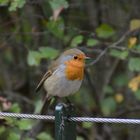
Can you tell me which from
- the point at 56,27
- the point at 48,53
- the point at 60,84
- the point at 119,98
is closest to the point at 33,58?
the point at 48,53

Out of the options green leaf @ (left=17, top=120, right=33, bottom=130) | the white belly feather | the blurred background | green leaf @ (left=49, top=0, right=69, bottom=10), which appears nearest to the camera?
the white belly feather

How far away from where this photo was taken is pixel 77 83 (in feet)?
13.2

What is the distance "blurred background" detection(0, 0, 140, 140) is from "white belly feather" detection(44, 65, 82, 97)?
2.13ft

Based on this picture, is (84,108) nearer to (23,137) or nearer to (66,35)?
(66,35)

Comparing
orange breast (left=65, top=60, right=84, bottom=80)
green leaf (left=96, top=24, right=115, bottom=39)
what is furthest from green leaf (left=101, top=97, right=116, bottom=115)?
orange breast (left=65, top=60, right=84, bottom=80)

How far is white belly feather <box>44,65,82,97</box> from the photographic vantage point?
13.3ft

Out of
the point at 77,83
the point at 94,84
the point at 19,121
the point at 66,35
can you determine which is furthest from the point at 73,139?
the point at 94,84

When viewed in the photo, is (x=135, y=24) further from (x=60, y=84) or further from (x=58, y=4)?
(x=60, y=84)

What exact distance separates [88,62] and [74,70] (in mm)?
925

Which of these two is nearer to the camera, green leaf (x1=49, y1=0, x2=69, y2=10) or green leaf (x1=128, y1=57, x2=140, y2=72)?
green leaf (x1=49, y1=0, x2=69, y2=10)

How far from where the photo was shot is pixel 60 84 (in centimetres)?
414

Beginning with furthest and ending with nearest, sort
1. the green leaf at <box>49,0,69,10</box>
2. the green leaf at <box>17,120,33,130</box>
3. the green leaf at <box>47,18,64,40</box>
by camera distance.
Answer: the green leaf at <box>47,18,64,40</box> < the green leaf at <box>17,120,33,130</box> < the green leaf at <box>49,0,69,10</box>

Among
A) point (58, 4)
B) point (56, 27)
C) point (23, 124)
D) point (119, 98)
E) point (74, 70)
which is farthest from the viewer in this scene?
point (119, 98)

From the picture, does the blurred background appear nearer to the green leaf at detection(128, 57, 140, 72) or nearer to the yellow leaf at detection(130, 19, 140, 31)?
the yellow leaf at detection(130, 19, 140, 31)
